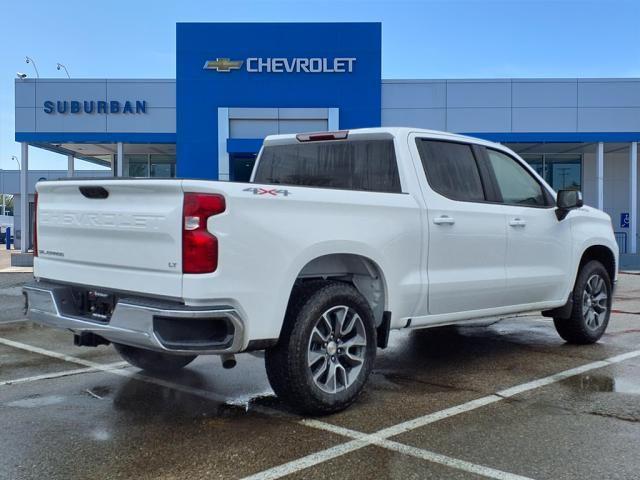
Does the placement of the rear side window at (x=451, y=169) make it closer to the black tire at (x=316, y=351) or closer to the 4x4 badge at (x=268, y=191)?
the black tire at (x=316, y=351)

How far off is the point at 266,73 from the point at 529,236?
1681cm

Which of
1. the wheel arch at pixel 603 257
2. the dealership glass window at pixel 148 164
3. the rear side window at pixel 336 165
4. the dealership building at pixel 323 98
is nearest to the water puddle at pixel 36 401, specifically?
the rear side window at pixel 336 165

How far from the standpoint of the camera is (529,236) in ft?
19.8

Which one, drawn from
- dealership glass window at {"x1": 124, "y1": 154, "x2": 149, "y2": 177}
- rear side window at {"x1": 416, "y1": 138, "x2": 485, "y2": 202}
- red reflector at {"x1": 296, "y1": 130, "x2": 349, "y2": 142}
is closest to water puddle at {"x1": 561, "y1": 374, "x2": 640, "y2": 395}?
rear side window at {"x1": 416, "y1": 138, "x2": 485, "y2": 202}

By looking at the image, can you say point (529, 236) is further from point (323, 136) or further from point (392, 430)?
point (392, 430)

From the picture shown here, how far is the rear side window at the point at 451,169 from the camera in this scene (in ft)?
17.5

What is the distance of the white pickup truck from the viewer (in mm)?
3793

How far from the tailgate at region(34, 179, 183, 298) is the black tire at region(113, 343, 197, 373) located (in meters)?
1.17

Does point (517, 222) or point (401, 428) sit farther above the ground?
point (517, 222)

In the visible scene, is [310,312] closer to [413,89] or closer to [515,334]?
[515,334]

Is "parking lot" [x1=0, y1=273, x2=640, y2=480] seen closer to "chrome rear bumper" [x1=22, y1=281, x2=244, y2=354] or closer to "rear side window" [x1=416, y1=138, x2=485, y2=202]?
"chrome rear bumper" [x1=22, y1=281, x2=244, y2=354]

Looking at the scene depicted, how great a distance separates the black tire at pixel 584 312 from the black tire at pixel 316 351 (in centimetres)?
307

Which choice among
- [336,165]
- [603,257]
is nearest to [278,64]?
[603,257]

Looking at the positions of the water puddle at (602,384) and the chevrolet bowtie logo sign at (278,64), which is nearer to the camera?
the water puddle at (602,384)
